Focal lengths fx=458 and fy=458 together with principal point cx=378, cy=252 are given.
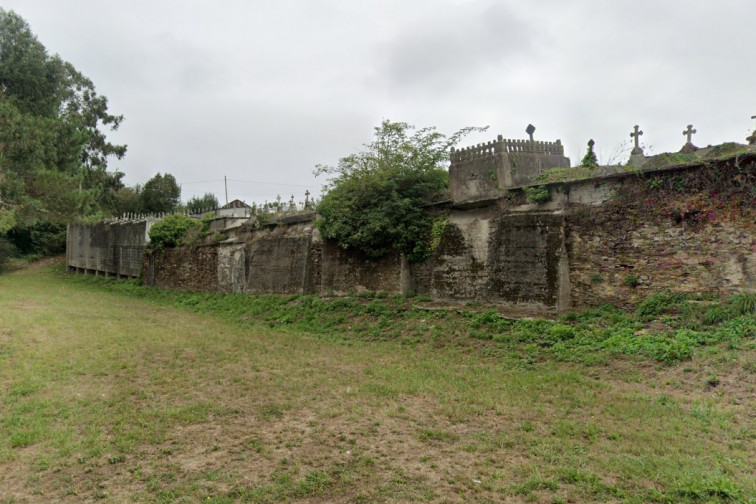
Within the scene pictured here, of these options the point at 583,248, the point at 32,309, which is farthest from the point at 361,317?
the point at 32,309

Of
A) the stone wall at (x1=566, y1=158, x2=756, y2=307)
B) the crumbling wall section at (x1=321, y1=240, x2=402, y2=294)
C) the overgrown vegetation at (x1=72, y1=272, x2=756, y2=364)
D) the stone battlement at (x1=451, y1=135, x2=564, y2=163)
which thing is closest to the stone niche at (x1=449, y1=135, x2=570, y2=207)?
the stone battlement at (x1=451, y1=135, x2=564, y2=163)

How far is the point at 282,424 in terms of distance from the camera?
17.4 ft

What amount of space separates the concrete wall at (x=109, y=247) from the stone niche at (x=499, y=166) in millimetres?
17726

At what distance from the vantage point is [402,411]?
5617mm

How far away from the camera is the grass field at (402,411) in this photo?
3875 mm

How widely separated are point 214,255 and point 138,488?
16.3 meters

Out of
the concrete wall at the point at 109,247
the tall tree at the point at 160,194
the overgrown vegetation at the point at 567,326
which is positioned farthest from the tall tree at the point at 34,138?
the tall tree at the point at 160,194

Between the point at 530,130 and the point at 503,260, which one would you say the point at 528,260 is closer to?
the point at 503,260

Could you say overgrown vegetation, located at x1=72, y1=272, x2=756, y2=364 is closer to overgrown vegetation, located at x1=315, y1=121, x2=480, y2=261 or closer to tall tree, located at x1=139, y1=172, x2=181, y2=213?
overgrown vegetation, located at x1=315, y1=121, x2=480, y2=261

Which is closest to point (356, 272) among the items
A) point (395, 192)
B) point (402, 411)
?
point (395, 192)

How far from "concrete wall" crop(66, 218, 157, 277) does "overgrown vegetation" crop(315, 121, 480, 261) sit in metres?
14.7

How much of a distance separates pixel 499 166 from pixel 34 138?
13979 mm

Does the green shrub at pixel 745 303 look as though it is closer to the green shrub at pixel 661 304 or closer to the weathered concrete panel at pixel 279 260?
the green shrub at pixel 661 304

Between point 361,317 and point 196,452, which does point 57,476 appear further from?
point 361,317
